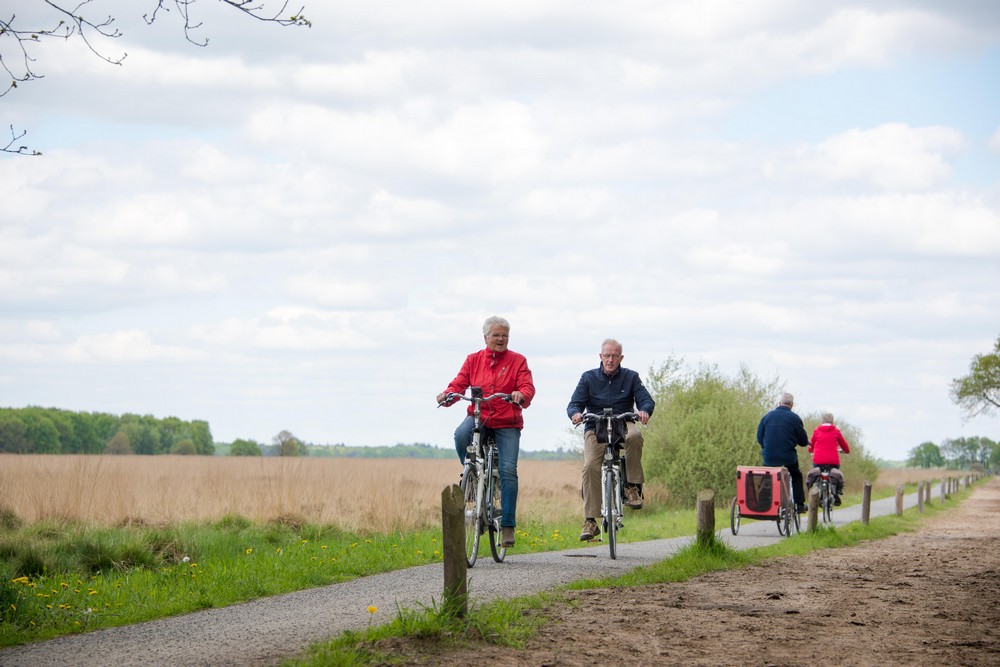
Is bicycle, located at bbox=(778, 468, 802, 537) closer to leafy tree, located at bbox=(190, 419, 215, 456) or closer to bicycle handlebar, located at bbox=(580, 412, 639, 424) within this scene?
bicycle handlebar, located at bbox=(580, 412, 639, 424)

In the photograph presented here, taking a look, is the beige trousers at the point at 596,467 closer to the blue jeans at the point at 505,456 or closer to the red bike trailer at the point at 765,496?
the blue jeans at the point at 505,456

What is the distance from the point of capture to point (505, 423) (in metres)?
11.0

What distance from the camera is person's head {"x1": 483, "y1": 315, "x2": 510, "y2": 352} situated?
36.3 feet

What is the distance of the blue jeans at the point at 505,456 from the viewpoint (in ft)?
36.0

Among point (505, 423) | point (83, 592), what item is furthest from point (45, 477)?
point (505, 423)

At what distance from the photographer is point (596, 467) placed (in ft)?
40.0

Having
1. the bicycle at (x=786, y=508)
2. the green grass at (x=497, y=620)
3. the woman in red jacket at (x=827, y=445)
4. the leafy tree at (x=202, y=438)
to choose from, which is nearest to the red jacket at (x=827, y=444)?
the woman in red jacket at (x=827, y=445)

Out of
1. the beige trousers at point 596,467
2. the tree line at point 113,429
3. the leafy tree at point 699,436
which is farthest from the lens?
the tree line at point 113,429

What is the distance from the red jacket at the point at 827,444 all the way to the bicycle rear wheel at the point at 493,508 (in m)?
11.0

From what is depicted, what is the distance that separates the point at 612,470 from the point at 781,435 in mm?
6414

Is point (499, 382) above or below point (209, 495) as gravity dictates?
above

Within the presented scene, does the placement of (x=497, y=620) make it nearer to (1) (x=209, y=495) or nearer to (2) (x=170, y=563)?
(2) (x=170, y=563)

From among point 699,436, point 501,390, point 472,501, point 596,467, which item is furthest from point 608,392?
point 699,436

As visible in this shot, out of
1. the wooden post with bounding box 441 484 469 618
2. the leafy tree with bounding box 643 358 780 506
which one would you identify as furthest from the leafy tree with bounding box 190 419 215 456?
the wooden post with bounding box 441 484 469 618
